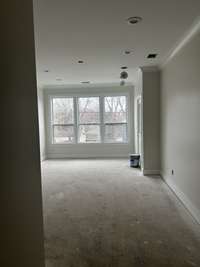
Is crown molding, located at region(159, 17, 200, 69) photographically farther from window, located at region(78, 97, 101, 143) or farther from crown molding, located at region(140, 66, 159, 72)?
window, located at region(78, 97, 101, 143)

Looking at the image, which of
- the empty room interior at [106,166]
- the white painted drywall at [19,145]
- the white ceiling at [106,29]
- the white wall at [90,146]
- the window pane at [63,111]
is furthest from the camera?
the window pane at [63,111]

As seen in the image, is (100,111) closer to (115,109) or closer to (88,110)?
(88,110)

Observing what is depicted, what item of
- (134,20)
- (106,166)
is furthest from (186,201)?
(106,166)

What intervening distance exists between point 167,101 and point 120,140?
358 centimetres

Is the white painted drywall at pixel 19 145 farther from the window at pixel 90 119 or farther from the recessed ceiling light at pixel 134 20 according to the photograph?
the window at pixel 90 119

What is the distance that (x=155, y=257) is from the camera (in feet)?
7.26

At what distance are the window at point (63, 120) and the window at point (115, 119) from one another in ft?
4.21

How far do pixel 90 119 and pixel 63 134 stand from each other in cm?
115

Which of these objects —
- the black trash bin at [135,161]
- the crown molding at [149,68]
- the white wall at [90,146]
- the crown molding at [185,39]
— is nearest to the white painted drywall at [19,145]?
the crown molding at [185,39]

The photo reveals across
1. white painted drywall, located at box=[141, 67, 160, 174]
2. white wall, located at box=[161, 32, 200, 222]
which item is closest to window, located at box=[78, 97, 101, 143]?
white painted drywall, located at box=[141, 67, 160, 174]

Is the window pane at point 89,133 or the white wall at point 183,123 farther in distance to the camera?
the window pane at point 89,133

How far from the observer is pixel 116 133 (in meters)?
7.95

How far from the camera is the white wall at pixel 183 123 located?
2.97 meters

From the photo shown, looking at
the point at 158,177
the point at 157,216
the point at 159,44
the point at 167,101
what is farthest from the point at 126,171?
the point at 159,44
